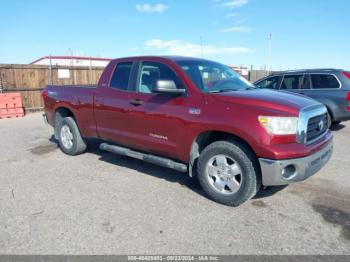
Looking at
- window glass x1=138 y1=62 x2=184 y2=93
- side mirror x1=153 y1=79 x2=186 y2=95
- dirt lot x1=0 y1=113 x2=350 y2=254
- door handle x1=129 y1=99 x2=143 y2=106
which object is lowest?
dirt lot x1=0 y1=113 x2=350 y2=254

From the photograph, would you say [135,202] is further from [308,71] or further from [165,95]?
[308,71]

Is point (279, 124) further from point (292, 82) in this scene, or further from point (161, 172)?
point (292, 82)

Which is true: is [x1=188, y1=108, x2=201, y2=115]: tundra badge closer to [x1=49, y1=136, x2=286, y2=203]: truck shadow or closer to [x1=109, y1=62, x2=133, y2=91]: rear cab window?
[x1=49, y1=136, x2=286, y2=203]: truck shadow

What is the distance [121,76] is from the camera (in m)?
5.20

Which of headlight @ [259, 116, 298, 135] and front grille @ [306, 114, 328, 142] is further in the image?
front grille @ [306, 114, 328, 142]

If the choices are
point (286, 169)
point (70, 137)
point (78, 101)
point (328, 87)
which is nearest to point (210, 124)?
point (286, 169)

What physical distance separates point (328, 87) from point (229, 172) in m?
6.00

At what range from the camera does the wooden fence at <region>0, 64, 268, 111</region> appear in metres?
13.6

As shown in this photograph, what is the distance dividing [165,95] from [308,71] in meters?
6.05

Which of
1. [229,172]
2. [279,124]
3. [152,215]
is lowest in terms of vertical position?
[152,215]

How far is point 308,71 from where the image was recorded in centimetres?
872

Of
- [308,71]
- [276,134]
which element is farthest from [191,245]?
[308,71]

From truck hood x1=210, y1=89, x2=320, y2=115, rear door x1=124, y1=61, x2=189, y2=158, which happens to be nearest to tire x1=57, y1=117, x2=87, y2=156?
rear door x1=124, y1=61, x2=189, y2=158

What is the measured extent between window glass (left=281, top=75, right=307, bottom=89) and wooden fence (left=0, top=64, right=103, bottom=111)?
11.3 m
